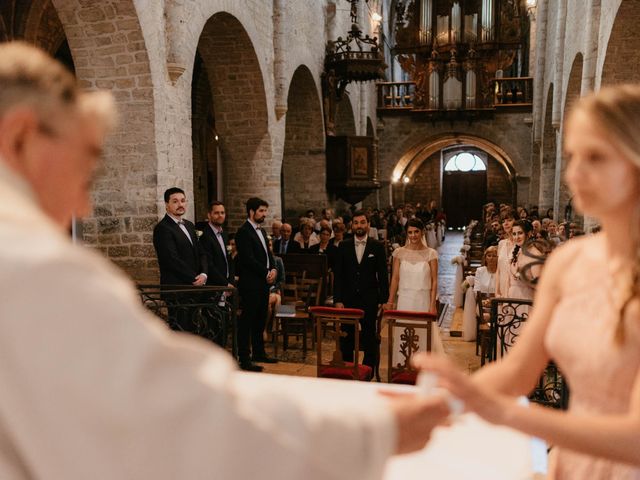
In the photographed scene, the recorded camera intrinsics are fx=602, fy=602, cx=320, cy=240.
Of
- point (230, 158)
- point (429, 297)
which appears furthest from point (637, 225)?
point (230, 158)

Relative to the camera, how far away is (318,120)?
14.4m

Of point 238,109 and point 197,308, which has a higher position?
point 238,109

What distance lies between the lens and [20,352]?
864 millimetres

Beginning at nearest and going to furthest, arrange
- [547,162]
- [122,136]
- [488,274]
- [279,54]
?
[122,136], [488,274], [279,54], [547,162]

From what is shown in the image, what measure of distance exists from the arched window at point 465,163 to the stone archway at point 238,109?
23014 mm

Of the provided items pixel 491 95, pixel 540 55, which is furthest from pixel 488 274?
pixel 491 95

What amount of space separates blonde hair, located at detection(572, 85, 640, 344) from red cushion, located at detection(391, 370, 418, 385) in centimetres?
305

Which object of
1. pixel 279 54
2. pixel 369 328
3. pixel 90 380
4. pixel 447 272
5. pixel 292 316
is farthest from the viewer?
pixel 447 272

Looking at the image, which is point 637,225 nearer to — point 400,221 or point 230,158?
point 230,158

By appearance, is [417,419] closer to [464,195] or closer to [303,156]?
[303,156]

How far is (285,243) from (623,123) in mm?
8189

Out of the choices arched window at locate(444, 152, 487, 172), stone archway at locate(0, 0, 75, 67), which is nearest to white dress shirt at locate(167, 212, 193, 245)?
stone archway at locate(0, 0, 75, 67)

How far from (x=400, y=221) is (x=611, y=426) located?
17.2 m

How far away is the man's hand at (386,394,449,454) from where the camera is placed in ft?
4.35
